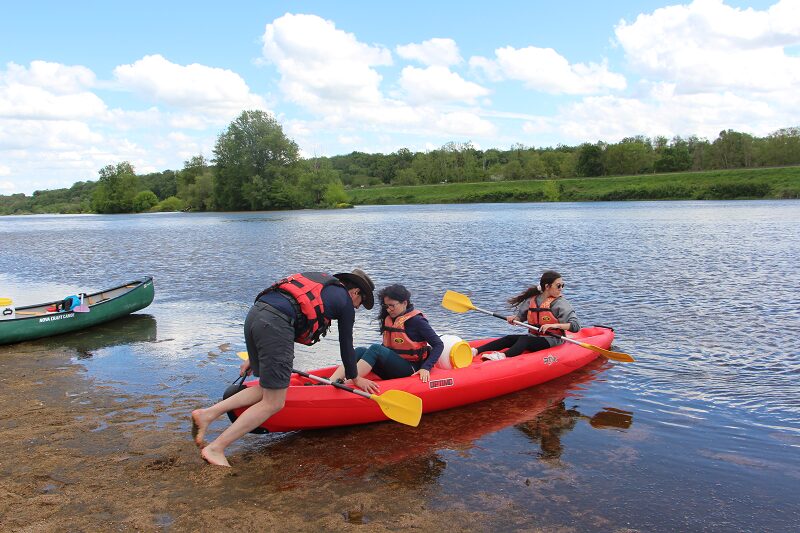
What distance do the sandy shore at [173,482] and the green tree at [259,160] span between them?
223 ft

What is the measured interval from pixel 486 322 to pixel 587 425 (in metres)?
4.41

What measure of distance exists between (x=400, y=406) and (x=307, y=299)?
133cm

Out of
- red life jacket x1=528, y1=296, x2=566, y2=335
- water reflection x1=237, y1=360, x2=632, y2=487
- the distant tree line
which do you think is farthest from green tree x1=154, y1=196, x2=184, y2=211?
water reflection x1=237, y1=360, x2=632, y2=487

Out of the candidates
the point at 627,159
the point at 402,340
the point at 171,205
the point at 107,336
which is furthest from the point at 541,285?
the point at 171,205

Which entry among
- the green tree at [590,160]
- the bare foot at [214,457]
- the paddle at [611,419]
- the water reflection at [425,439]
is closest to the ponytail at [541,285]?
the water reflection at [425,439]

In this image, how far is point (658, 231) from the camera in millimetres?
27625

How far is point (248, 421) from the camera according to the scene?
179 inches

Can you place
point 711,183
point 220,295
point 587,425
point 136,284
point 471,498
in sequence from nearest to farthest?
point 471,498 → point 587,425 → point 136,284 → point 220,295 → point 711,183

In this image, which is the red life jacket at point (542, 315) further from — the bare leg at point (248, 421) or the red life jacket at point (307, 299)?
the bare leg at point (248, 421)

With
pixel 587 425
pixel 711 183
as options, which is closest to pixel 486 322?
pixel 587 425

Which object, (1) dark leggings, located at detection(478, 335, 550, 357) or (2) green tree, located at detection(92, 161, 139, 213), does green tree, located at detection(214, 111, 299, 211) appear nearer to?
(2) green tree, located at detection(92, 161, 139, 213)

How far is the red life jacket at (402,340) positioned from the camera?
581cm

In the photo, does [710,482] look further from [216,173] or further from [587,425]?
[216,173]

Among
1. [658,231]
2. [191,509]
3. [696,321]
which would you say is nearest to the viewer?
[191,509]
